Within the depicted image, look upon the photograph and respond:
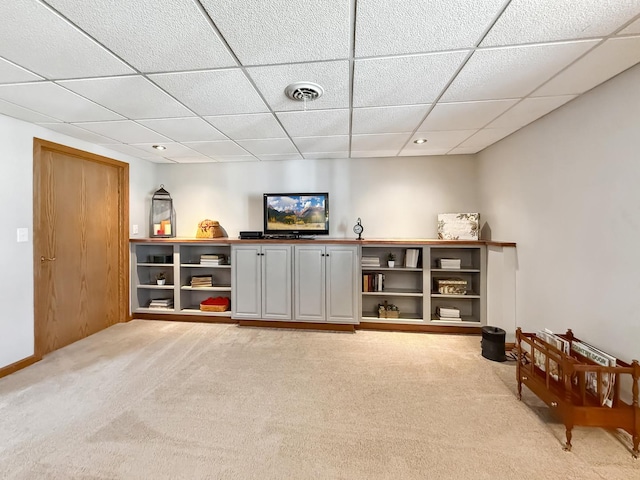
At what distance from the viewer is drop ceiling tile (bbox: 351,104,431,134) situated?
93.7 inches

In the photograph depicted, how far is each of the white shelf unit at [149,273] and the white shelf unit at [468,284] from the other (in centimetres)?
364

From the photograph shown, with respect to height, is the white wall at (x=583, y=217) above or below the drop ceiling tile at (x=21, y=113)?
below

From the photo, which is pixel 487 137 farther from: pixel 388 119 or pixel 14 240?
pixel 14 240

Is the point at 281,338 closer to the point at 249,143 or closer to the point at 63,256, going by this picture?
the point at 249,143

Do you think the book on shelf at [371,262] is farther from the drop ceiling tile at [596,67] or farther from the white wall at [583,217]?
the drop ceiling tile at [596,67]

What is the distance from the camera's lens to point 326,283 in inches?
143

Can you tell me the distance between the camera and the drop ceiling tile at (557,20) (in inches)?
50.1

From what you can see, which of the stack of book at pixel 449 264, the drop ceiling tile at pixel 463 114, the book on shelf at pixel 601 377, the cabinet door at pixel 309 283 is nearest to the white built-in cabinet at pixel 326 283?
the cabinet door at pixel 309 283

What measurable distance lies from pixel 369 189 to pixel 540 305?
2.42 meters

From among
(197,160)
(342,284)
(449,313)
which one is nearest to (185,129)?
(197,160)

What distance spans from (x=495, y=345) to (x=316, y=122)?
110 inches

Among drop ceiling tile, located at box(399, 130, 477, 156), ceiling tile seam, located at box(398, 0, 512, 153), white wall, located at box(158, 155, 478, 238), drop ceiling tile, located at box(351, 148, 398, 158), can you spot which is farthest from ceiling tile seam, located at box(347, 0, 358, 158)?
white wall, located at box(158, 155, 478, 238)

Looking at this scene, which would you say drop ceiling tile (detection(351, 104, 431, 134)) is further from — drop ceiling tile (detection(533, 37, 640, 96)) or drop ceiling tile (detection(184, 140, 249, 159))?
drop ceiling tile (detection(184, 140, 249, 159))

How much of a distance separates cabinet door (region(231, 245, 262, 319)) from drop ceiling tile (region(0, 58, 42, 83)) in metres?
2.39
